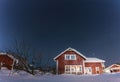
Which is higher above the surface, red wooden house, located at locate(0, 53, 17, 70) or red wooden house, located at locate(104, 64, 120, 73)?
red wooden house, located at locate(0, 53, 17, 70)

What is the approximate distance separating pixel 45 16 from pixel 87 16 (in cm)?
42

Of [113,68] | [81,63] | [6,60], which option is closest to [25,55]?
[6,60]

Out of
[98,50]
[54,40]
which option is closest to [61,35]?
[54,40]

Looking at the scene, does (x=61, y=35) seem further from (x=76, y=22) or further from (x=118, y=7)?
(x=118, y=7)

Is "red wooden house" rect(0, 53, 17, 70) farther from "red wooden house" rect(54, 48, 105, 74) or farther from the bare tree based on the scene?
"red wooden house" rect(54, 48, 105, 74)

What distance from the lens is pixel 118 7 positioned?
1.80 meters

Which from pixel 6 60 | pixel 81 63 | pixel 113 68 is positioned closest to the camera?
pixel 113 68

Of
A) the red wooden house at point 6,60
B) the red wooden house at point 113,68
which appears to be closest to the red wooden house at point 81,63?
the red wooden house at point 113,68

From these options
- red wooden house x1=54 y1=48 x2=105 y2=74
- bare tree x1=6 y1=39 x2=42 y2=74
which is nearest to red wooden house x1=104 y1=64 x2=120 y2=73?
red wooden house x1=54 y1=48 x2=105 y2=74

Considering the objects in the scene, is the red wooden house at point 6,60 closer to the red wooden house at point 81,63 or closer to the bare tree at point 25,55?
the bare tree at point 25,55

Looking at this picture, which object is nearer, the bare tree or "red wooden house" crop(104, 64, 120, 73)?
"red wooden house" crop(104, 64, 120, 73)

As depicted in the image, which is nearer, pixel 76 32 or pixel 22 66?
pixel 76 32

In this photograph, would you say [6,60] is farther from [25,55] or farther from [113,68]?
[113,68]

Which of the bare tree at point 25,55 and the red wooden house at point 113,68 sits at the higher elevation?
the bare tree at point 25,55
